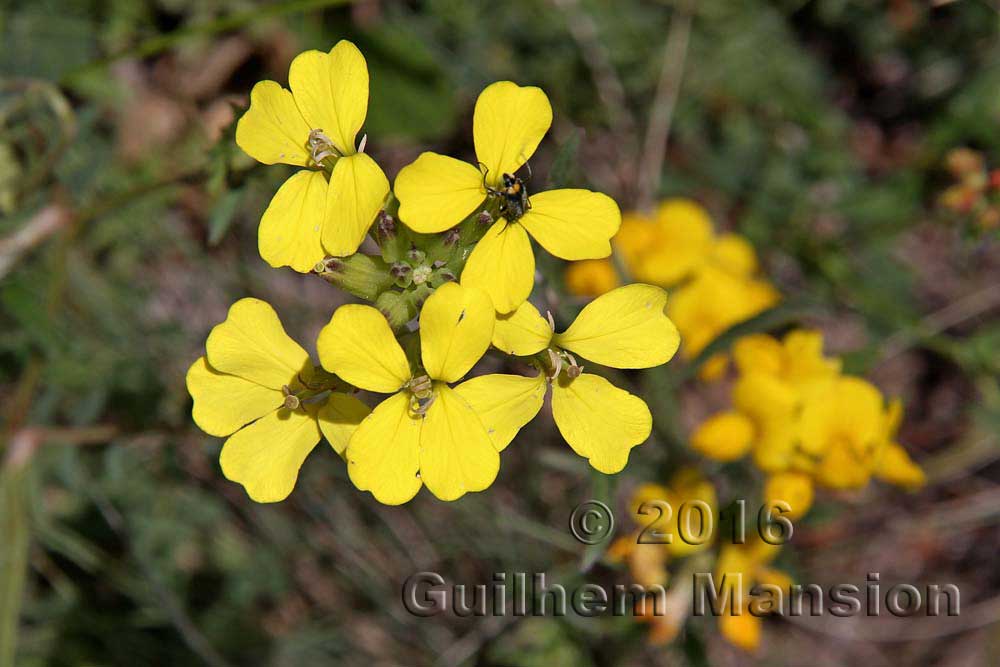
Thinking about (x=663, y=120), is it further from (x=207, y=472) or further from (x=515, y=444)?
(x=207, y=472)

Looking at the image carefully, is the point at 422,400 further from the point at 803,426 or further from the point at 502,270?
the point at 803,426

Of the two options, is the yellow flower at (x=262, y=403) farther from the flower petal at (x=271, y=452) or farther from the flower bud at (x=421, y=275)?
the flower bud at (x=421, y=275)

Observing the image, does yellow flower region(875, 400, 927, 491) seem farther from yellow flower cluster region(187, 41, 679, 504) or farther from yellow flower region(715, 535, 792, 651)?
yellow flower cluster region(187, 41, 679, 504)

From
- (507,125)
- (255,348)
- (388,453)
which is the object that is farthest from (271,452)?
(507,125)

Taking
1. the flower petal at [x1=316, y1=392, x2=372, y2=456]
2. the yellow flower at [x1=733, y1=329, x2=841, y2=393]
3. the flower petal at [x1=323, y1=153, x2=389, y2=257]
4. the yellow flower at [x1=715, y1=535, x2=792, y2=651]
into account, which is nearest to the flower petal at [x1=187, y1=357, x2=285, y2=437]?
the flower petal at [x1=316, y1=392, x2=372, y2=456]

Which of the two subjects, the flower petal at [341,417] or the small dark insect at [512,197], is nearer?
the small dark insect at [512,197]

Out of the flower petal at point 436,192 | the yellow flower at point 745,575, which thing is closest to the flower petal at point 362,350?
the flower petal at point 436,192

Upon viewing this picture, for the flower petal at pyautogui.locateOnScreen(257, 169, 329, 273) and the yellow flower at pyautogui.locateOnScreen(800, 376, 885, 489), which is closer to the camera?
the flower petal at pyautogui.locateOnScreen(257, 169, 329, 273)
